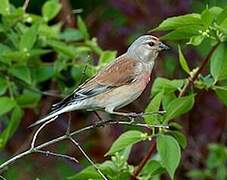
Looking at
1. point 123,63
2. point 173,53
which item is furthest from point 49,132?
point 123,63

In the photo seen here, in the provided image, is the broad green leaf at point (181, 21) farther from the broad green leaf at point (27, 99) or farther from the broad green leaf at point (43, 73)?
the broad green leaf at point (43, 73)

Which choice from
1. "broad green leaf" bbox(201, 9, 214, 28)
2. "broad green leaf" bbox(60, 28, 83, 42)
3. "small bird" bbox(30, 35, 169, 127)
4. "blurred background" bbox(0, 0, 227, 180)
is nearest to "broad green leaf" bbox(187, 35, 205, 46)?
"broad green leaf" bbox(201, 9, 214, 28)

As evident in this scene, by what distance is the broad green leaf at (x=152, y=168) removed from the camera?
13.5 feet

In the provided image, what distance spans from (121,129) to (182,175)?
2.56ft

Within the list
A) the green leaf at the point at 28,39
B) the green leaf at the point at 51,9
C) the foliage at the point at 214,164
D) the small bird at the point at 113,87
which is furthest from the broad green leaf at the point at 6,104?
the foliage at the point at 214,164

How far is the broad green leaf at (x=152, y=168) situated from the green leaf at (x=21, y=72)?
117 cm

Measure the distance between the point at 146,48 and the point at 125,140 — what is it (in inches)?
30.3

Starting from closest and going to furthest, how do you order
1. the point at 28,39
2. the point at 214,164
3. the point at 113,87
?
the point at 113,87, the point at 28,39, the point at 214,164

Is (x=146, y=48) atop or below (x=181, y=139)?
atop

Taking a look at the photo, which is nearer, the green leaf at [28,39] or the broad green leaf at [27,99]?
the green leaf at [28,39]

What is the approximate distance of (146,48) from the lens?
457 centimetres

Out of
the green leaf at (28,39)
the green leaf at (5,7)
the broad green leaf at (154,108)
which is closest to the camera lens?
the broad green leaf at (154,108)

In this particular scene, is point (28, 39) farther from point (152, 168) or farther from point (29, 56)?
point (152, 168)

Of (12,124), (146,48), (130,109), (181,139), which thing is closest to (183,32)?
(181,139)
